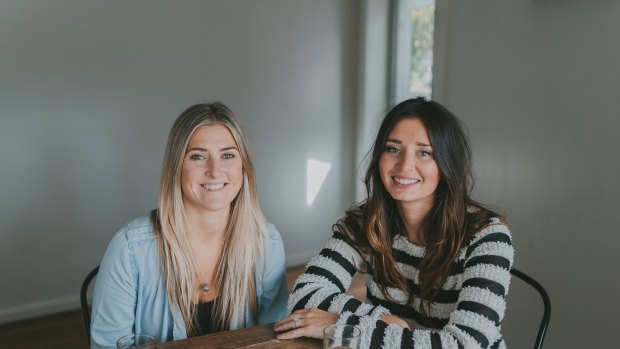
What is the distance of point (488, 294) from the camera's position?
131 cm

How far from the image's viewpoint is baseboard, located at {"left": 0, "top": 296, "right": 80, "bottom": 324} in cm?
297

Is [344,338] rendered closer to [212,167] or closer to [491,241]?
[491,241]

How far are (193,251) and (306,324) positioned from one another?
0.50 meters

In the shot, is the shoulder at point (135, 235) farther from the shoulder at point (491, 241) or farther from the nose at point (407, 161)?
the shoulder at point (491, 241)

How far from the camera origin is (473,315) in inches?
50.4

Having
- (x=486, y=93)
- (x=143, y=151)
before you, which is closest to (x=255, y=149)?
(x=143, y=151)

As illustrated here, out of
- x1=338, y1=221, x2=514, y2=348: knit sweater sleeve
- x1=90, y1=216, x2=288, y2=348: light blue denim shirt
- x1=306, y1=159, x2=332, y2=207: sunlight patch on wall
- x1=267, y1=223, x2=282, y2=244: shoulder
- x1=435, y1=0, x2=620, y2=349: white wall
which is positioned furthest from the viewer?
x1=306, y1=159, x2=332, y2=207: sunlight patch on wall

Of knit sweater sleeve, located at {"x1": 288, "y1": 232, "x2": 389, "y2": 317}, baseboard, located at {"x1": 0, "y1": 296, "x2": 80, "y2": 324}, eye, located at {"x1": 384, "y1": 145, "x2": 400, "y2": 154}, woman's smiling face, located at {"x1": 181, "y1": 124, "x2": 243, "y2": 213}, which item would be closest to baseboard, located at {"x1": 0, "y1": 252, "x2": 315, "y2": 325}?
baseboard, located at {"x1": 0, "y1": 296, "x2": 80, "y2": 324}

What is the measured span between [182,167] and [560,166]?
150cm

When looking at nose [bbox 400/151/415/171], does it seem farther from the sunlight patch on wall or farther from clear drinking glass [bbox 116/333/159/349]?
the sunlight patch on wall

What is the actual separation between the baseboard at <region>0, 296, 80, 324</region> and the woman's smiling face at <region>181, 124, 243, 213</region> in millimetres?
1948

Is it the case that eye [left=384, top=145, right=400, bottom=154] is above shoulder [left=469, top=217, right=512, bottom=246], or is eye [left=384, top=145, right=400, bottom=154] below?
above

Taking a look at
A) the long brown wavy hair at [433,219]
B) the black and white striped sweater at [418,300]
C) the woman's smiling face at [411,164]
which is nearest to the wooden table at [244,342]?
the black and white striped sweater at [418,300]

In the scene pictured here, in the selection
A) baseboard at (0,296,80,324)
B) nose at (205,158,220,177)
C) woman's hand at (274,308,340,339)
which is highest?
nose at (205,158,220,177)
